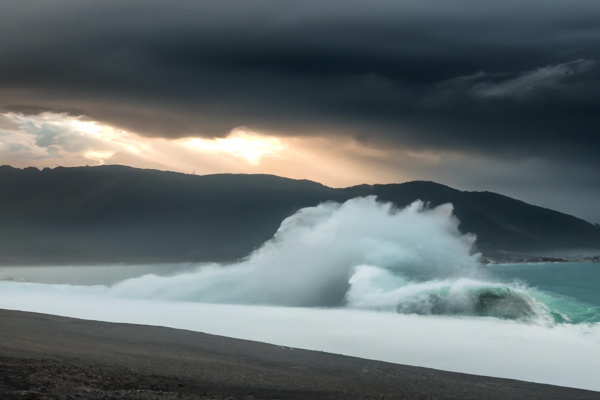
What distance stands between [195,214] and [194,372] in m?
164

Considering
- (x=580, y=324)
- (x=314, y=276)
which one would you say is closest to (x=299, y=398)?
(x=580, y=324)

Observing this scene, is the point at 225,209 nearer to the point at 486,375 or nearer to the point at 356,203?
the point at 356,203

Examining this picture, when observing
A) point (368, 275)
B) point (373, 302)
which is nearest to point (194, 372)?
point (373, 302)

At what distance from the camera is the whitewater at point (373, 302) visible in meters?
17.7

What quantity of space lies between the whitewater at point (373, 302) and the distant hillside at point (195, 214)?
107 meters

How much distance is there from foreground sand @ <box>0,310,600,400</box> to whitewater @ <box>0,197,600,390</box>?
6.00 feet

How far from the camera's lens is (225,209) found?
172 meters

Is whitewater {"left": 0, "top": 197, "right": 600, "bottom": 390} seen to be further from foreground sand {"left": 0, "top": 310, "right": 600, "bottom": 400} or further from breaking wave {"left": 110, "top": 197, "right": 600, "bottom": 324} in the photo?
foreground sand {"left": 0, "top": 310, "right": 600, "bottom": 400}

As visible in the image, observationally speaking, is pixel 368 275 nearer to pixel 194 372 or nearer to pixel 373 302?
pixel 373 302

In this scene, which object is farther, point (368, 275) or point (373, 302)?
point (368, 275)

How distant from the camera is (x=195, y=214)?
176m

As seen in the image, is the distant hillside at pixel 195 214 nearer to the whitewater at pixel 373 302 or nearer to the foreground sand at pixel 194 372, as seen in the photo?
the whitewater at pixel 373 302

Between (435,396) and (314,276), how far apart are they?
19.8 m

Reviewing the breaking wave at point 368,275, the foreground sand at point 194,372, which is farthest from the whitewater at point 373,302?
the foreground sand at point 194,372
